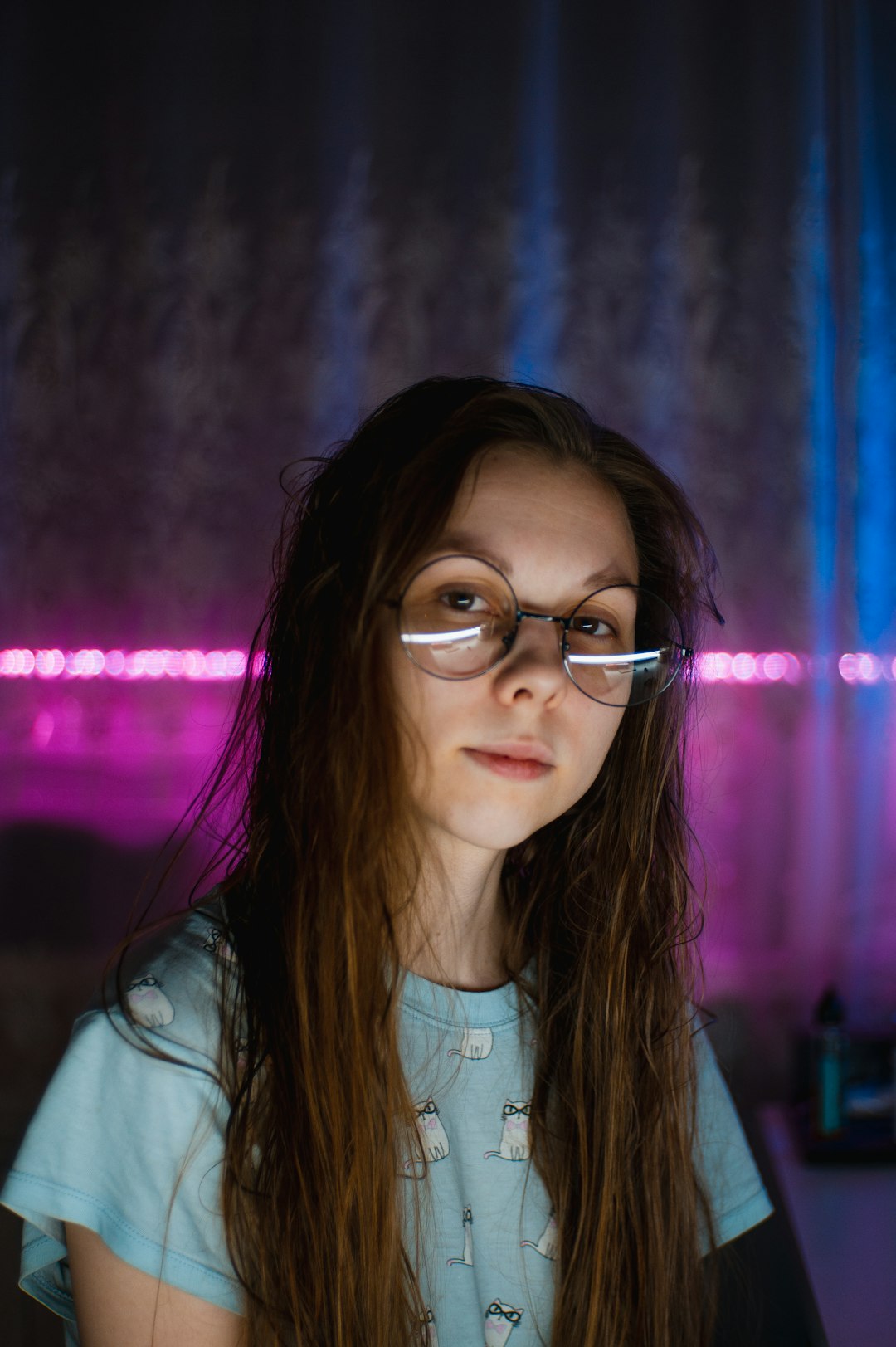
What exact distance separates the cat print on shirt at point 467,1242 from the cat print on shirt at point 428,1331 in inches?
1.8

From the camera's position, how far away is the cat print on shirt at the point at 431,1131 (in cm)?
100

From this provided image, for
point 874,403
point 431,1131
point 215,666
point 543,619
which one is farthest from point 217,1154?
point 874,403

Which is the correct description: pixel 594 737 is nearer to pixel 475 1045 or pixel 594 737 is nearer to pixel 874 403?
pixel 475 1045

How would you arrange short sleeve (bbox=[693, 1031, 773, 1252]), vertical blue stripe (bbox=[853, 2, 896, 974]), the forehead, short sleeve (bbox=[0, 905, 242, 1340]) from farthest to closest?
vertical blue stripe (bbox=[853, 2, 896, 974]), short sleeve (bbox=[693, 1031, 773, 1252]), the forehead, short sleeve (bbox=[0, 905, 242, 1340])

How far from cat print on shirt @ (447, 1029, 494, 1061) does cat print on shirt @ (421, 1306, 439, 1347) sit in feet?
0.73

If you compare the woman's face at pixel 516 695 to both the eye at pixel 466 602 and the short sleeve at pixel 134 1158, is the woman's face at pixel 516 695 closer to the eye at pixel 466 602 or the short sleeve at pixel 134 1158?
the eye at pixel 466 602

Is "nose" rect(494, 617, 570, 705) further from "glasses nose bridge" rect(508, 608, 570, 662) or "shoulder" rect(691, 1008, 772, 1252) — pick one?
"shoulder" rect(691, 1008, 772, 1252)

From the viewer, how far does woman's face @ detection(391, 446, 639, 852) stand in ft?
3.02

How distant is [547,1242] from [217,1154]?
1.15ft

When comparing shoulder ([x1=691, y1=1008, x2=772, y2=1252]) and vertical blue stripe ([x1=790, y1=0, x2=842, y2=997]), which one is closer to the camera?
shoulder ([x1=691, y1=1008, x2=772, y2=1252])

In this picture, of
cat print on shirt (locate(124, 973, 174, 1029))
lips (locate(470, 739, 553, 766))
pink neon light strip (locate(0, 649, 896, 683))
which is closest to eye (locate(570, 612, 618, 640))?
lips (locate(470, 739, 553, 766))

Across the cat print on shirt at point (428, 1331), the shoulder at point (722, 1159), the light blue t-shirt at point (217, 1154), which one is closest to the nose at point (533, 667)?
the light blue t-shirt at point (217, 1154)

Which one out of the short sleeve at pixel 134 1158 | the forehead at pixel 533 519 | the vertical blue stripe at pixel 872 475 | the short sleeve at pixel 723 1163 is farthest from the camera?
the vertical blue stripe at pixel 872 475

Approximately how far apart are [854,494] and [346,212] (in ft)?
3.74
